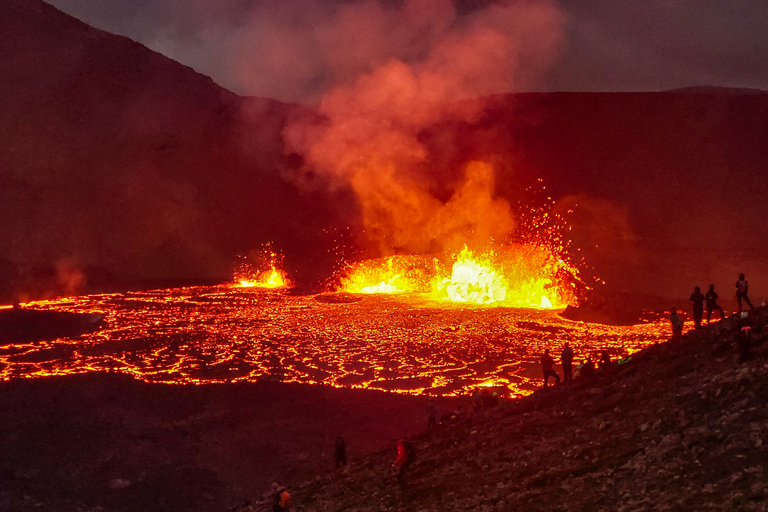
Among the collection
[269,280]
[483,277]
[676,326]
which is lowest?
[676,326]

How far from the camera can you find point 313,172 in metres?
83.6

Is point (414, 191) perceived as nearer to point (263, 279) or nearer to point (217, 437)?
point (263, 279)

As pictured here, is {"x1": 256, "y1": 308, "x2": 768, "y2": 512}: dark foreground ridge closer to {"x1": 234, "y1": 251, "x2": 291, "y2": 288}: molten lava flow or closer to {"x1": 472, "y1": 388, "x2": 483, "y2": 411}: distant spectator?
{"x1": 472, "y1": 388, "x2": 483, "y2": 411}: distant spectator

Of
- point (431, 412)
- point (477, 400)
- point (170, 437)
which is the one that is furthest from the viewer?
point (170, 437)

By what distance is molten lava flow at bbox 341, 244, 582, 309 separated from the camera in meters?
48.0

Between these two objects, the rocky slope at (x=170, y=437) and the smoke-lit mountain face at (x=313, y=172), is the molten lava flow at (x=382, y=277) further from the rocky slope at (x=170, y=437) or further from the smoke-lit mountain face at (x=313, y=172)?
Answer: the rocky slope at (x=170, y=437)

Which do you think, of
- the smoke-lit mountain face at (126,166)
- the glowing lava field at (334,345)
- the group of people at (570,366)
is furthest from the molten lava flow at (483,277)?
the group of people at (570,366)

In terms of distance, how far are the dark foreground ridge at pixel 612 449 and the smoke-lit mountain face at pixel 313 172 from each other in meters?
36.6

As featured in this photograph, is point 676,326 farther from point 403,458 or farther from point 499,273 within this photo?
point 499,273

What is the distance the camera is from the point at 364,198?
69.2 m

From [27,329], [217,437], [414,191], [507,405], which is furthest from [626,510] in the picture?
[414,191]

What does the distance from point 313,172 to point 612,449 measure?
76.2 meters

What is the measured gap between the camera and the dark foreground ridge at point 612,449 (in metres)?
7.91

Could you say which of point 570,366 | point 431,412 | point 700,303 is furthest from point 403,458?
point 700,303
